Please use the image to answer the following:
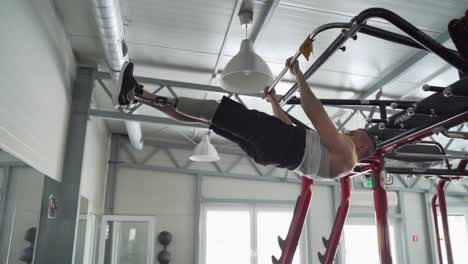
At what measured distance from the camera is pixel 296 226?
3068 millimetres

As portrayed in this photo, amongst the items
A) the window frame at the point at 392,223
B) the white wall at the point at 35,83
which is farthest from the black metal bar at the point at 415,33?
the window frame at the point at 392,223

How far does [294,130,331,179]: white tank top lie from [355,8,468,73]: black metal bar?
2.29ft

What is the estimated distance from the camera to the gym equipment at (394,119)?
2.01 metres

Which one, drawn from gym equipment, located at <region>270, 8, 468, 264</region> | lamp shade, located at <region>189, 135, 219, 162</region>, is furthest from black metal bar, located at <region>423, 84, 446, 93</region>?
lamp shade, located at <region>189, 135, 219, 162</region>

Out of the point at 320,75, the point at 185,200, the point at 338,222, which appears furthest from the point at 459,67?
the point at 185,200

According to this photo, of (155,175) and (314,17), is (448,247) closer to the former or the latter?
(314,17)

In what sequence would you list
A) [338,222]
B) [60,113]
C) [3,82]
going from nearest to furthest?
[3,82], [338,222], [60,113]

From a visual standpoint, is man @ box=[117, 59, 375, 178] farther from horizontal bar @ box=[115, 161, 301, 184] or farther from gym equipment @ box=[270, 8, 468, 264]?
horizontal bar @ box=[115, 161, 301, 184]

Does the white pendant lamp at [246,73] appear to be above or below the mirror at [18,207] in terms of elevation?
above

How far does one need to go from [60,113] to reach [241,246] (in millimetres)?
5584

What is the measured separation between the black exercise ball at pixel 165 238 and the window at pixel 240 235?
2.74ft

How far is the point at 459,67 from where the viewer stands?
2.05 m

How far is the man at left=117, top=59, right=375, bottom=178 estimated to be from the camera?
2.09 meters

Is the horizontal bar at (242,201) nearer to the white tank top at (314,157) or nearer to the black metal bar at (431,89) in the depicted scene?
the white tank top at (314,157)
